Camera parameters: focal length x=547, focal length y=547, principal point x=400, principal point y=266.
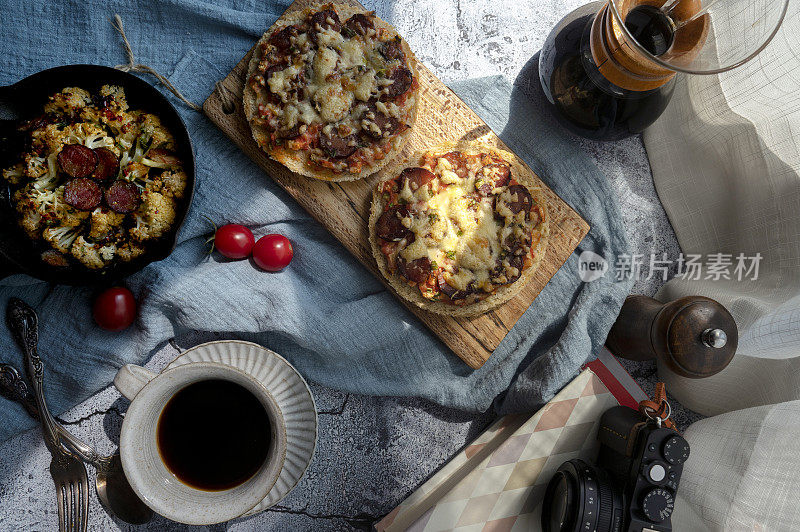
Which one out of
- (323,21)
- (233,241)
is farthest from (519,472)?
(323,21)

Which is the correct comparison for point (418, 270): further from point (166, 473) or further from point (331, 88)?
point (166, 473)

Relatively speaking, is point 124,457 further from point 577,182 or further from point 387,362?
point 577,182

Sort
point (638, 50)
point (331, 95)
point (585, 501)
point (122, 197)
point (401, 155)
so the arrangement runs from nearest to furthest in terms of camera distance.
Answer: point (638, 50), point (585, 501), point (122, 197), point (331, 95), point (401, 155)

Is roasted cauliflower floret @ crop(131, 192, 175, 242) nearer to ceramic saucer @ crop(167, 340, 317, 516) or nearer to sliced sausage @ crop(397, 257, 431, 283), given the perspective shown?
ceramic saucer @ crop(167, 340, 317, 516)

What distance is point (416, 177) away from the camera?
2.50m

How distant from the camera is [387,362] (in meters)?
2.65

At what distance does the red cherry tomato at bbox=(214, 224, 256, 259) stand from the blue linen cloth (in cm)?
9

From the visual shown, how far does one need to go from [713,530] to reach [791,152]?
1620 millimetres

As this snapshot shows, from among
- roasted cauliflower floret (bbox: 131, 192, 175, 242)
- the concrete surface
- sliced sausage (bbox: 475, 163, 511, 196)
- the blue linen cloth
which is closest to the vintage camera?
the blue linen cloth

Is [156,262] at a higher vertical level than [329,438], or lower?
higher

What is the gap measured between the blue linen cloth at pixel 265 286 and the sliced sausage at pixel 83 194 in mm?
405

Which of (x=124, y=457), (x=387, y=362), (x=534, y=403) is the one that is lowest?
(x=124, y=457)

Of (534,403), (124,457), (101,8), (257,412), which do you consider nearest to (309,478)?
(257,412)

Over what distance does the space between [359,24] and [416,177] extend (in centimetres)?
75
